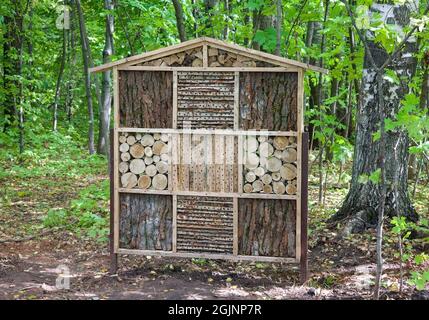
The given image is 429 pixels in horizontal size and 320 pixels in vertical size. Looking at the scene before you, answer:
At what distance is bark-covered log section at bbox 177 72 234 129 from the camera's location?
5895 mm

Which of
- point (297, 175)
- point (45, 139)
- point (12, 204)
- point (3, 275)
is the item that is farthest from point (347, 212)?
point (45, 139)

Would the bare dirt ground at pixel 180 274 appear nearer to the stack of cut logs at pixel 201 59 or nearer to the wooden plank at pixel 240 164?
the wooden plank at pixel 240 164

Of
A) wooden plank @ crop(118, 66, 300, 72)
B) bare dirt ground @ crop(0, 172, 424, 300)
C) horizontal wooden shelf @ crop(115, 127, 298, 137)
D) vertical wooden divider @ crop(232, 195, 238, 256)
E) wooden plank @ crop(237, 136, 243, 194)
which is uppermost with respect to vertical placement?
wooden plank @ crop(118, 66, 300, 72)

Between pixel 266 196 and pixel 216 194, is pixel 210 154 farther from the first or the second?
pixel 266 196

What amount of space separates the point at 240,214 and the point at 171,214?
0.81m

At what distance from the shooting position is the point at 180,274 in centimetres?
627

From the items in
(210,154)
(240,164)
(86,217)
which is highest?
(210,154)

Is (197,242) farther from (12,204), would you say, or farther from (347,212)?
(12,204)

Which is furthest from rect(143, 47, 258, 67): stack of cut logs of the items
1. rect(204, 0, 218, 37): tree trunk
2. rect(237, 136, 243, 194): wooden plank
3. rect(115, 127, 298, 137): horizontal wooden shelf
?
rect(204, 0, 218, 37): tree trunk

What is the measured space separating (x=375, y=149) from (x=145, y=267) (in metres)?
3.61

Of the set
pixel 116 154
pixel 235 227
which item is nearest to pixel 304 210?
pixel 235 227

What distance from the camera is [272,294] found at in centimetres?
555

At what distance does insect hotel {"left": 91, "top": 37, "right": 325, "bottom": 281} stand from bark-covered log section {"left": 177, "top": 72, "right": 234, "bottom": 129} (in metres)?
0.01

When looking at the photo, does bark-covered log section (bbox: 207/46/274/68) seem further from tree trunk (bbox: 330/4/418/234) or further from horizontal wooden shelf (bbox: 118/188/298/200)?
tree trunk (bbox: 330/4/418/234)
